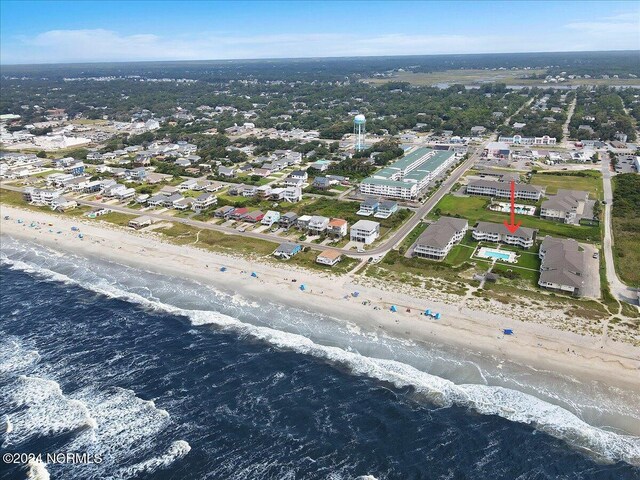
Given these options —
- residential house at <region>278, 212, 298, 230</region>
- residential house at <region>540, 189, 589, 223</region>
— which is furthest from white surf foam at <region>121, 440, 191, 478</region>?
residential house at <region>540, 189, 589, 223</region>

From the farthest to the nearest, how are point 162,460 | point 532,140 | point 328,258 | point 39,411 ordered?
point 532,140 → point 328,258 → point 39,411 → point 162,460

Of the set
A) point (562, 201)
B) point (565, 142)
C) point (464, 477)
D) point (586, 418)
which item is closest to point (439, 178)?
point (562, 201)

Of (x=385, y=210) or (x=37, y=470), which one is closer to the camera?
(x=37, y=470)

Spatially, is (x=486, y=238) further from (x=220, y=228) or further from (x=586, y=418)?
(x=220, y=228)

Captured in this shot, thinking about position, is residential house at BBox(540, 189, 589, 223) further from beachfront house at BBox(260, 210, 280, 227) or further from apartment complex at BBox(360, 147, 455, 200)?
beachfront house at BBox(260, 210, 280, 227)

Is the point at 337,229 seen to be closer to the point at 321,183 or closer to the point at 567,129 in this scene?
the point at 321,183

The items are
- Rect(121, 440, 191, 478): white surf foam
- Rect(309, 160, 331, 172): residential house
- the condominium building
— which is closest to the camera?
Rect(121, 440, 191, 478): white surf foam

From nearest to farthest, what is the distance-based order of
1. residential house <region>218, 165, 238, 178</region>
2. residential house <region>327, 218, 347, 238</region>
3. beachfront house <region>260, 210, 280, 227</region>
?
Answer: residential house <region>327, 218, 347, 238</region>
beachfront house <region>260, 210, 280, 227</region>
residential house <region>218, 165, 238, 178</region>

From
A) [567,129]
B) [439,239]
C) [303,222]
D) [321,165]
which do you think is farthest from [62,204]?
[567,129]
